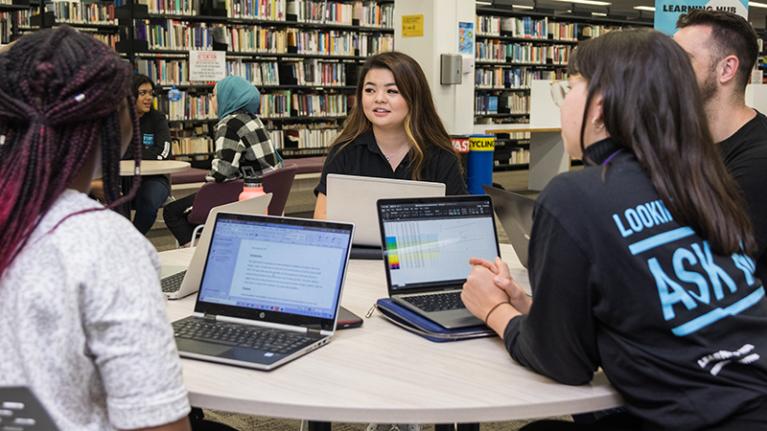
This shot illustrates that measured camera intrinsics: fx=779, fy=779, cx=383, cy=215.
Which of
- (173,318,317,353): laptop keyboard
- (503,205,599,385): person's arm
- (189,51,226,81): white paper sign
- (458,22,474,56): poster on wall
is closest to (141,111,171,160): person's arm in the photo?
(189,51,226,81): white paper sign

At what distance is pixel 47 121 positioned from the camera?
3.20 feet

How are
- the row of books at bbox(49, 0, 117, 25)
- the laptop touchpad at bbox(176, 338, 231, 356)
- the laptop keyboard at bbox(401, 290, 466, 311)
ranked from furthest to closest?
the row of books at bbox(49, 0, 117, 25)
the laptop keyboard at bbox(401, 290, 466, 311)
the laptop touchpad at bbox(176, 338, 231, 356)

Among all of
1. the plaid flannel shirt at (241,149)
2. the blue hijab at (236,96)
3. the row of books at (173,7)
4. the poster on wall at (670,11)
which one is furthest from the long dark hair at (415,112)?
the row of books at (173,7)

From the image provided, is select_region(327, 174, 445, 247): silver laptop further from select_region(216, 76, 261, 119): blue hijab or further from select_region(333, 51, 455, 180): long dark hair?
select_region(216, 76, 261, 119): blue hijab

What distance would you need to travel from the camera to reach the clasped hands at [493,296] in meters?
1.56

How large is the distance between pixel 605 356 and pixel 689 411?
0.15 metres

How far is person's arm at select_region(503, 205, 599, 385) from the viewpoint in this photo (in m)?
1.27

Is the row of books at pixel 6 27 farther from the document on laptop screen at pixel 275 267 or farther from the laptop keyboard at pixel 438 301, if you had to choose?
the laptop keyboard at pixel 438 301

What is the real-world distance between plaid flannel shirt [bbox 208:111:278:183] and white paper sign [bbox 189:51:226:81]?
2.94 m

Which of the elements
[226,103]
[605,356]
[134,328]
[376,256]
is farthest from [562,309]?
[226,103]

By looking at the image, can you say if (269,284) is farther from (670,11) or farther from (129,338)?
(670,11)

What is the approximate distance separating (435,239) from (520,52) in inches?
416

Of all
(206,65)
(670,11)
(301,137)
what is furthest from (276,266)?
(301,137)

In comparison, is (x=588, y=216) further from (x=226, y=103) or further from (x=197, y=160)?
(x=197, y=160)
